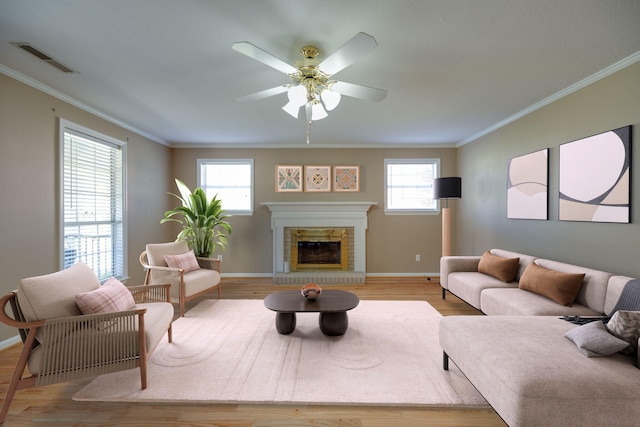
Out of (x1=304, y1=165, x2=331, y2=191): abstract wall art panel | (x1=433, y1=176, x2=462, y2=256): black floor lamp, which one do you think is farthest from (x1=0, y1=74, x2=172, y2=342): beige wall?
(x1=433, y1=176, x2=462, y2=256): black floor lamp

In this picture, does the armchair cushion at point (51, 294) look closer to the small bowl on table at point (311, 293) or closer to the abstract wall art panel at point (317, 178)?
the small bowl on table at point (311, 293)

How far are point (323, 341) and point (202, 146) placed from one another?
435 cm

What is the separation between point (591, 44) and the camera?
210cm

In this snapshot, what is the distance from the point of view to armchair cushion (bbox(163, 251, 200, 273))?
3.56m

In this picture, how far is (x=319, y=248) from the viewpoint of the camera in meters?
5.36

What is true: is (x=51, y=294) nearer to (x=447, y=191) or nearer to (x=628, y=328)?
(x=628, y=328)

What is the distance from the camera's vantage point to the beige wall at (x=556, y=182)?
235cm

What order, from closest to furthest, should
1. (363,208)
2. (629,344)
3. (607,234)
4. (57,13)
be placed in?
(629,344)
(57,13)
(607,234)
(363,208)

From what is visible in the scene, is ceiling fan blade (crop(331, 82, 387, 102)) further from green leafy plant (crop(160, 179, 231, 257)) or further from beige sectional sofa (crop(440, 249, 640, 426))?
green leafy plant (crop(160, 179, 231, 257))

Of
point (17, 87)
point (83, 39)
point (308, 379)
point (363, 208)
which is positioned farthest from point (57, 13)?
point (363, 208)

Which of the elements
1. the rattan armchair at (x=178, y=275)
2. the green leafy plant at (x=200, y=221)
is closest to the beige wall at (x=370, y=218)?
the green leafy plant at (x=200, y=221)

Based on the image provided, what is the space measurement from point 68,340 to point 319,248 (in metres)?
3.94

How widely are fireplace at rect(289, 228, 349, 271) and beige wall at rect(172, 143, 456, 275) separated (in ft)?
1.54

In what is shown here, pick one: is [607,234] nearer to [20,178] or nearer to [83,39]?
[83,39]
